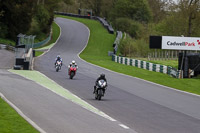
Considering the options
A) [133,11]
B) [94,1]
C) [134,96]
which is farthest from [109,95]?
[94,1]

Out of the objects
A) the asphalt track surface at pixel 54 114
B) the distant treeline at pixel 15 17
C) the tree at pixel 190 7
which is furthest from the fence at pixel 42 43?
the asphalt track surface at pixel 54 114

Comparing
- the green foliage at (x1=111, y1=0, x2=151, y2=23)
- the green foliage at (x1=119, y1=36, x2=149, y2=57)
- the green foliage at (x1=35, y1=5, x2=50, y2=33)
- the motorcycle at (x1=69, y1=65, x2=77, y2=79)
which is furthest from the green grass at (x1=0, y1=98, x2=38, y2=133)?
the green foliage at (x1=111, y1=0, x2=151, y2=23)

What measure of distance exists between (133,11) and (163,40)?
64338mm

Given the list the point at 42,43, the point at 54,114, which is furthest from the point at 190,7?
the point at 54,114

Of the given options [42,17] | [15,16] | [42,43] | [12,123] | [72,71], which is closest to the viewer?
[12,123]

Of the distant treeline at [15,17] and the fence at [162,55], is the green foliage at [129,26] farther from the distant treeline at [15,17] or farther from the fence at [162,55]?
the distant treeline at [15,17]

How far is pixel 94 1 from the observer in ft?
363

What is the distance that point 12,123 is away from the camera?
10.9 meters

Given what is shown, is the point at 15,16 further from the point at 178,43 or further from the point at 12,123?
the point at 12,123

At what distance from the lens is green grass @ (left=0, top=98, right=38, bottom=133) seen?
10117 millimetres

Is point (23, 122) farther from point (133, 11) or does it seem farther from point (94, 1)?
point (94, 1)

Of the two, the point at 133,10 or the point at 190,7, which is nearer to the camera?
the point at 190,7

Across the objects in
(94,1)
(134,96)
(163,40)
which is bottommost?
(134,96)

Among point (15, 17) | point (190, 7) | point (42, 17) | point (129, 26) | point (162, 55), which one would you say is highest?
point (190, 7)
